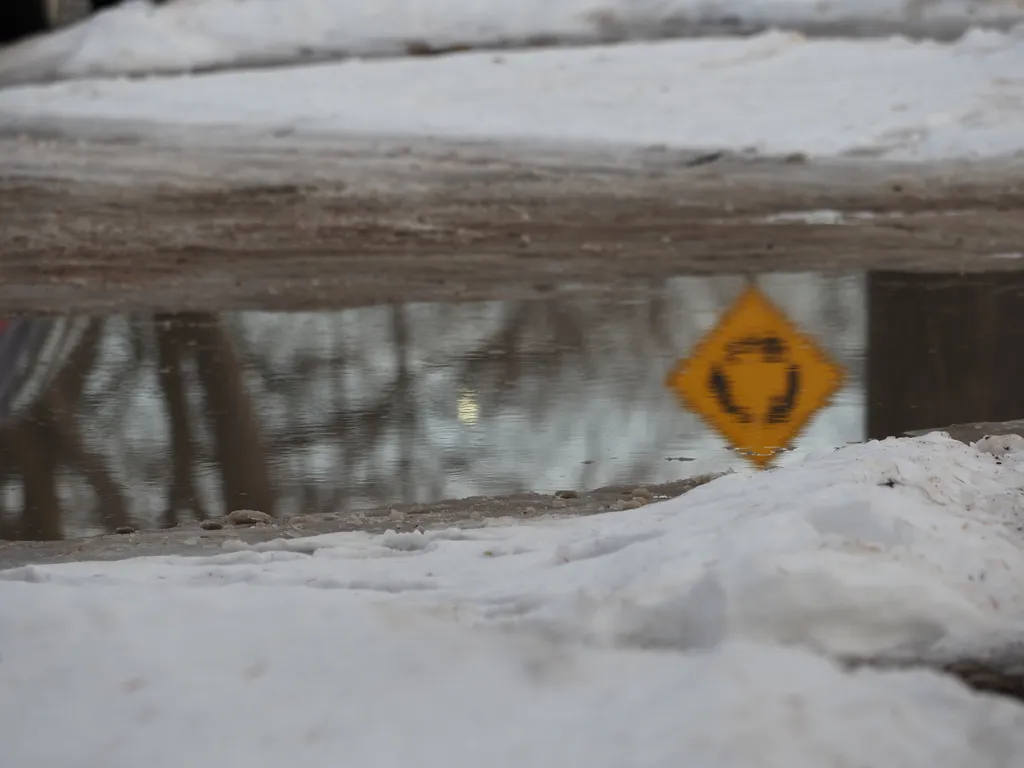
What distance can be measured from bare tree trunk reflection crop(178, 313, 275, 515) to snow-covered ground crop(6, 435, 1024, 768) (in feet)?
5.81

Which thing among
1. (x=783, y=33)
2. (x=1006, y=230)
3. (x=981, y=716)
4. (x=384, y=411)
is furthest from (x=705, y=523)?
(x=783, y=33)

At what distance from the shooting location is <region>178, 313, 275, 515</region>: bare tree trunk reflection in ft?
20.6

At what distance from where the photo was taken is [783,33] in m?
17.9

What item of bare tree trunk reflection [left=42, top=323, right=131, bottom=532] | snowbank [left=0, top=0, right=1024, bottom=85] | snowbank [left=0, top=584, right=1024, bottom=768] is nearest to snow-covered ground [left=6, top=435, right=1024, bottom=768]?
snowbank [left=0, top=584, right=1024, bottom=768]

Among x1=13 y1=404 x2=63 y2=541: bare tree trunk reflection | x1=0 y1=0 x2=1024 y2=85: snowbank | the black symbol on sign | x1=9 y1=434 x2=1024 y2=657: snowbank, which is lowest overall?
the black symbol on sign

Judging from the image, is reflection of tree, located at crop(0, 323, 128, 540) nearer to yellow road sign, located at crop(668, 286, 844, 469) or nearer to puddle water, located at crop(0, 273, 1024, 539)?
puddle water, located at crop(0, 273, 1024, 539)

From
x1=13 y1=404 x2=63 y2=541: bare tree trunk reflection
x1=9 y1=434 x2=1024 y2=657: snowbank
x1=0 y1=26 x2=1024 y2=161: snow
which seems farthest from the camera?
x1=0 y1=26 x2=1024 y2=161: snow

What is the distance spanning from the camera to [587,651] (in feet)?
11.9

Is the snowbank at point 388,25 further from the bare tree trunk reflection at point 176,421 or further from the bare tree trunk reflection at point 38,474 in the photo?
the bare tree trunk reflection at point 38,474

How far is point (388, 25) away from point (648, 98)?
5.30m

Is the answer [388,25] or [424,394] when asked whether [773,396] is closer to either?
[424,394]

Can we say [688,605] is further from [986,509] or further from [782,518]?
[986,509]

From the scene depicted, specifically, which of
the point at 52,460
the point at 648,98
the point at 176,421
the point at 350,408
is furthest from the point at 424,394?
the point at 648,98

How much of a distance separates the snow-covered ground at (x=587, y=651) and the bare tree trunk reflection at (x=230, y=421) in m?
1.77
